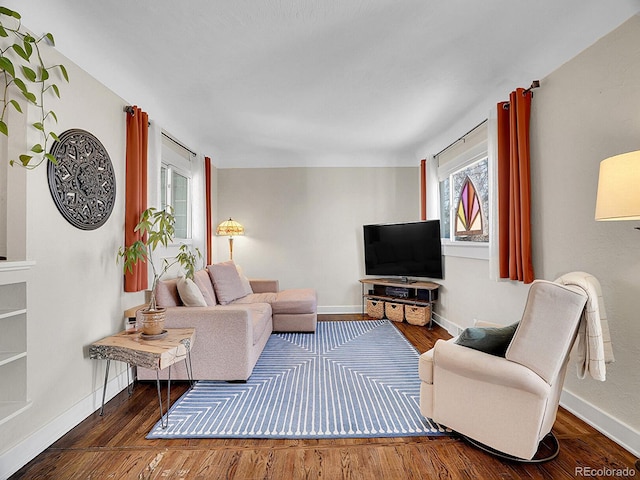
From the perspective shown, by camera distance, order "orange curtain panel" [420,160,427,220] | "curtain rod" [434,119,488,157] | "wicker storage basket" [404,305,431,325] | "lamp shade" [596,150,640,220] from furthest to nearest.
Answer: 1. "orange curtain panel" [420,160,427,220]
2. "wicker storage basket" [404,305,431,325]
3. "curtain rod" [434,119,488,157]
4. "lamp shade" [596,150,640,220]

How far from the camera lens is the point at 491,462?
1773mm

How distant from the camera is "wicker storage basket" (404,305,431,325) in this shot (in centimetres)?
448

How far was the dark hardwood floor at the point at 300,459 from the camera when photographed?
1693mm

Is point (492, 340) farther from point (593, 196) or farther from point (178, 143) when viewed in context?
point (178, 143)

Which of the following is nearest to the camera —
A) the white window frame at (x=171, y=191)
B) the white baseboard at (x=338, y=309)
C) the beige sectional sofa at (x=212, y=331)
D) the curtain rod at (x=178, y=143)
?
the beige sectional sofa at (x=212, y=331)

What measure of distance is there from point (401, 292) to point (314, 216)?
1786 millimetres

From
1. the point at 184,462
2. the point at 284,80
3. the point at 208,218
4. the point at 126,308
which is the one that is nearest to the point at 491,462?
the point at 184,462

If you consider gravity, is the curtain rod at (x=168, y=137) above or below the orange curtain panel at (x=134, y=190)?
above

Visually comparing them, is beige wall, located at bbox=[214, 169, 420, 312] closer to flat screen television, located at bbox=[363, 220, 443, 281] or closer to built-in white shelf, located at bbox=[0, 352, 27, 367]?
flat screen television, located at bbox=[363, 220, 443, 281]

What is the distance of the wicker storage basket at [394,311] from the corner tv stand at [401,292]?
0.05m

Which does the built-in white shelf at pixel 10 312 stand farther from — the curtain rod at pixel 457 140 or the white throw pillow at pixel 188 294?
the curtain rod at pixel 457 140

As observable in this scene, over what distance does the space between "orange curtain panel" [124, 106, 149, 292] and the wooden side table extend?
50 cm

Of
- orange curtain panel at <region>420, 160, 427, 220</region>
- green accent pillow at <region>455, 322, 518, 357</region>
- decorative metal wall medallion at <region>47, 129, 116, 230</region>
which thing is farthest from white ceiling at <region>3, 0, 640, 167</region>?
green accent pillow at <region>455, 322, 518, 357</region>

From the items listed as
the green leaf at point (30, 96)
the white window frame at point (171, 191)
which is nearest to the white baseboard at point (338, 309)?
the white window frame at point (171, 191)
